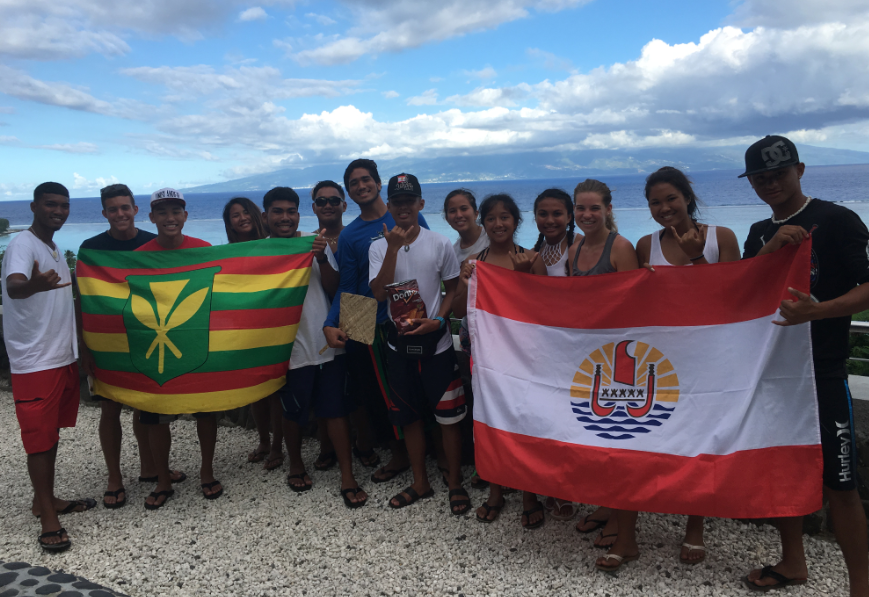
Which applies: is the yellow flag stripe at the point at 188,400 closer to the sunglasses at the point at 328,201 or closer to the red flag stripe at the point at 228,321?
the red flag stripe at the point at 228,321

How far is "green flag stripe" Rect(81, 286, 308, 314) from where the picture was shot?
166 inches

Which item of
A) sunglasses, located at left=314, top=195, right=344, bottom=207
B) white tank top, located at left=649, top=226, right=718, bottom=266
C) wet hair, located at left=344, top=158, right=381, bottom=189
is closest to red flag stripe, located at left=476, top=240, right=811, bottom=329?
white tank top, located at left=649, top=226, right=718, bottom=266

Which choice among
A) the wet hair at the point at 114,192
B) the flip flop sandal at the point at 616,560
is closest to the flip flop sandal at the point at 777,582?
the flip flop sandal at the point at 616,560

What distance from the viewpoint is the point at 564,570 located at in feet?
10.9

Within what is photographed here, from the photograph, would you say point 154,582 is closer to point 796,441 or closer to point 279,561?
point 279,561

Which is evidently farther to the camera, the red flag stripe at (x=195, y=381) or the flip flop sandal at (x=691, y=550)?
the red flag stripe at (x=195, y=381)

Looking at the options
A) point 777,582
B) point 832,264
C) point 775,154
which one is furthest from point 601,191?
point 777,582

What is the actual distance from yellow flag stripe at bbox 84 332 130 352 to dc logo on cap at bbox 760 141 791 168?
14.1 feet

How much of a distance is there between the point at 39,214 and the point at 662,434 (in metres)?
4.39

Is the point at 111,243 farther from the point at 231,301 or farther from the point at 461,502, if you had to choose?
the point at 461,502

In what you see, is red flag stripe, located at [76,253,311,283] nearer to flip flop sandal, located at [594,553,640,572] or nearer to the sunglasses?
the sunglasses

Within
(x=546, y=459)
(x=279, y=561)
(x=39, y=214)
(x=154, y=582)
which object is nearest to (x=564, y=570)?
(x=546, y=459)

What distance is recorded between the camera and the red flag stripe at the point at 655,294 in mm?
2947

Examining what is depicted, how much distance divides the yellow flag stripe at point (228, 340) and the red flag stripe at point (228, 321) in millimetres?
30
